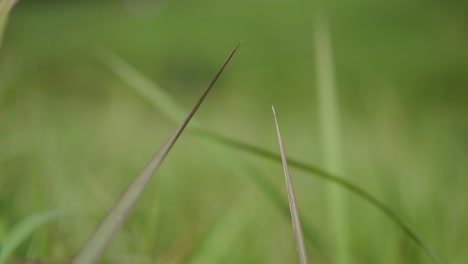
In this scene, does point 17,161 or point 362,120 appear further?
point 362,120

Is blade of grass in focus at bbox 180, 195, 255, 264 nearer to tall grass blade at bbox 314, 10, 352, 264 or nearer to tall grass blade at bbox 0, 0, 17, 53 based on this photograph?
tall grass blade at bbox 314, 10, 352, 264

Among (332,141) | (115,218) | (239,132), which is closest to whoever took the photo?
(115,218)

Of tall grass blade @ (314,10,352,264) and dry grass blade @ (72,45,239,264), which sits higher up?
tall grass blade @ (314,10,352,264)

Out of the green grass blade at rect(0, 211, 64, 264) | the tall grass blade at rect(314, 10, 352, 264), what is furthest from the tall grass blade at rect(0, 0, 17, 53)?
the tall grass blade at rect(314, 10, 352, 264)

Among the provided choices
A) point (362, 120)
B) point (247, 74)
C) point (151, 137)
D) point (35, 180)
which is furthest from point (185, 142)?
point (247, 74)

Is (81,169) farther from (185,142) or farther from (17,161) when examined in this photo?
(185,142)

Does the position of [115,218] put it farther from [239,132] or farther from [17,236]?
[239,132]

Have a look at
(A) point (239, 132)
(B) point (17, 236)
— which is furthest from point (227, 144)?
(A) point (239, 132)
